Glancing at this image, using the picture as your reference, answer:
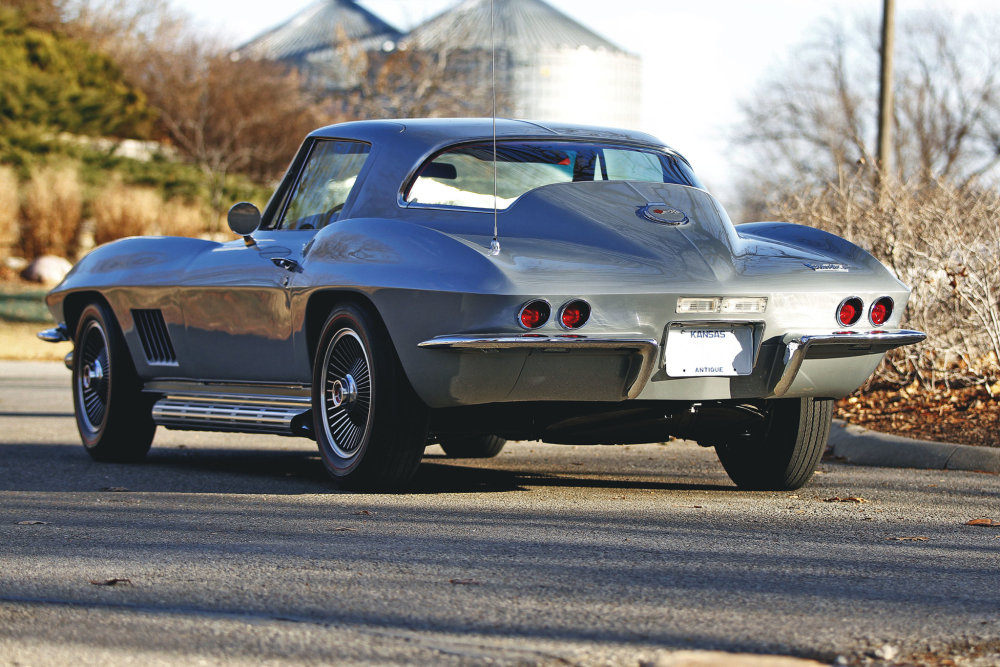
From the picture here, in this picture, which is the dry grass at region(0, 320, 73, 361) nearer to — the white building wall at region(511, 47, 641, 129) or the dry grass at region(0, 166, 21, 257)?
the dry grass at region(0, 166, 21, 257)

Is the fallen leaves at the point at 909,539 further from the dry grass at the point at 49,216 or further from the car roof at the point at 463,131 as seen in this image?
the dry grass at the point at 49,216

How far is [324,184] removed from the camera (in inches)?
265

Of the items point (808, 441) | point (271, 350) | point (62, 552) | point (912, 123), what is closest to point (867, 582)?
point (808, 441)

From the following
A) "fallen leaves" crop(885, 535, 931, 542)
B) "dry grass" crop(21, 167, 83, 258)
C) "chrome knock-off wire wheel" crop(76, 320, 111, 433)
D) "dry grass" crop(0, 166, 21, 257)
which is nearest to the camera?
"fallen leaves" crop(885, 535, 931, 542)

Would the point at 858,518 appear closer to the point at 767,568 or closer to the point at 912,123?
the point at 767,568

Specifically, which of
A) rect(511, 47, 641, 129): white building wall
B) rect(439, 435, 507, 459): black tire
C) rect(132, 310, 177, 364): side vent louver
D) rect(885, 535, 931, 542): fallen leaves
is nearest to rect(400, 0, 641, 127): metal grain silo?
rect(511, 47, 641, 129): white building wall

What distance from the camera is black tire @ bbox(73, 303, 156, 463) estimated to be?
303 inches

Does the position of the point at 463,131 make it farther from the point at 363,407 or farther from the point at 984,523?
the point at 984,523

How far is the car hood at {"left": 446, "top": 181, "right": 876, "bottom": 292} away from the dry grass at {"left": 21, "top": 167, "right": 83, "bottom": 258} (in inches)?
941

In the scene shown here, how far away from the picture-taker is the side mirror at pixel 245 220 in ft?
22.5

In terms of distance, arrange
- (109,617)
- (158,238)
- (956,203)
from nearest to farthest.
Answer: (109,617), (158,238), (956,203)

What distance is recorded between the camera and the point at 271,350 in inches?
261

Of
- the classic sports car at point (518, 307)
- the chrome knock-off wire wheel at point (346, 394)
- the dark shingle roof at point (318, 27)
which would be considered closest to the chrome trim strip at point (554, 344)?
the classic sports car at point (518, 307)

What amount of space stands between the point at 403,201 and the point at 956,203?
5691mm
